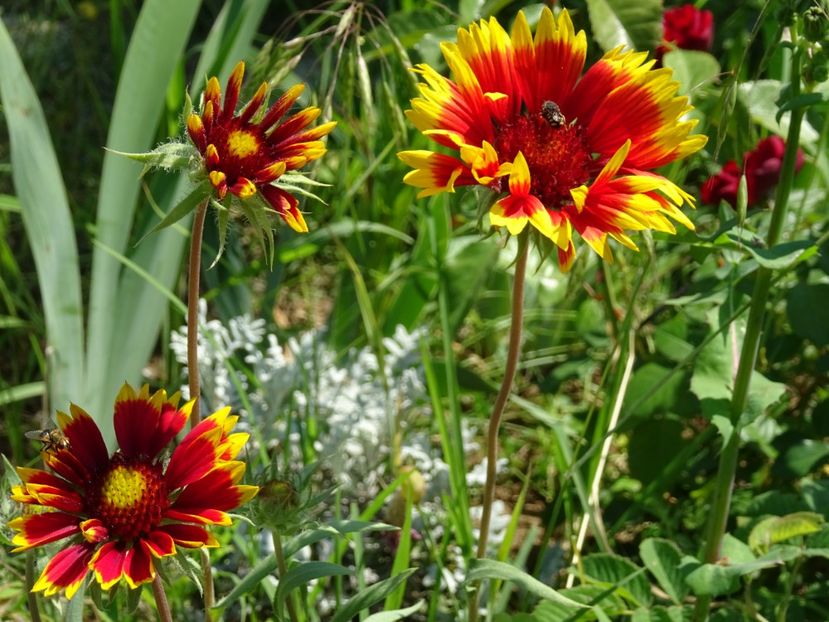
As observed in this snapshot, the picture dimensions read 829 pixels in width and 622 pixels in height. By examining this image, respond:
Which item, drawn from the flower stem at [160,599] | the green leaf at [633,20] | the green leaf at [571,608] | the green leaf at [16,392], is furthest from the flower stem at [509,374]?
the green leaf at [16,392]

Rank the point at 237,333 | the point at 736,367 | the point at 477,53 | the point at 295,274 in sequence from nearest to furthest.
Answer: the point at 477,53 → the point at 736,367 → the point at 237,333 → the point at 295,274

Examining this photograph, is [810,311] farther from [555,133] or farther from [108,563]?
[108,563]

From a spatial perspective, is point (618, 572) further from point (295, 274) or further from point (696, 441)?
point (295, 274)

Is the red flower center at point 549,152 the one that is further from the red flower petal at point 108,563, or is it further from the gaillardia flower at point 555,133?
the red flower petal at point 108,563

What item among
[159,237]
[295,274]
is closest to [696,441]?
[159,237]

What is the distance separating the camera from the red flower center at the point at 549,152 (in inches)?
46.4

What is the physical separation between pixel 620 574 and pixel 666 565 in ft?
0.22

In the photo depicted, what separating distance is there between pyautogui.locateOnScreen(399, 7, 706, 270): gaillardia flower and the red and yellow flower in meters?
0.12

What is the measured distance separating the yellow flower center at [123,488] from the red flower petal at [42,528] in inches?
1.5

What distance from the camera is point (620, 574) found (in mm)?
1512

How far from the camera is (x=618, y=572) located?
1.51m

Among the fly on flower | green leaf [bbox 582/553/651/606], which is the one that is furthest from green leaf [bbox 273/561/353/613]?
green leaf [bbox 582/553/651/606]

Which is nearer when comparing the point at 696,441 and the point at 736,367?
the point at 736,367

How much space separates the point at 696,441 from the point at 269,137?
2.70 feet
